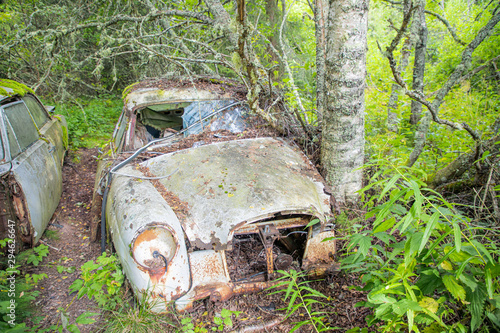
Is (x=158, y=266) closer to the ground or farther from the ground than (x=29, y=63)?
closer to the ground

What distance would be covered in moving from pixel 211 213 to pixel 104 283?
1093mm

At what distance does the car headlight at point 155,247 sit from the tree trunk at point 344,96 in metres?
1.76

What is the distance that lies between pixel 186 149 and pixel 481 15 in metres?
8.00

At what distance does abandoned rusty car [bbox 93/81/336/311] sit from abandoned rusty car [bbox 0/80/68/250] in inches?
25.0

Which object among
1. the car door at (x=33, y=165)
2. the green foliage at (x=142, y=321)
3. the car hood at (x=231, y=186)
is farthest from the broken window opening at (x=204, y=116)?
the green foliage at (x=142, y=321)

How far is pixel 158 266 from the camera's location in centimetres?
200

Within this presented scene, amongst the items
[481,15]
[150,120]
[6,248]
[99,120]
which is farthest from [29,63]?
[481,15]

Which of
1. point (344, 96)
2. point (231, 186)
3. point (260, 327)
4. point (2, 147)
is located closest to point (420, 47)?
point (344, 96)

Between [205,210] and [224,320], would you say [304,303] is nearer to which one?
[224,320]

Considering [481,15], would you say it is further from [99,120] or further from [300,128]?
[99,120]

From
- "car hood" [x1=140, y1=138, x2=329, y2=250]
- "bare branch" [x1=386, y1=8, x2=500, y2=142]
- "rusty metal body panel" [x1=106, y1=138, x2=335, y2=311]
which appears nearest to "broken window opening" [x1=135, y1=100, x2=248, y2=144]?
"car hood" [x1=140, y1=138, x2=329, y2=250]

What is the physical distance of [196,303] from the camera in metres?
2.12

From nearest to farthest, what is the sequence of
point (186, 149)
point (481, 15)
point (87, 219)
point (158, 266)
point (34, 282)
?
1. point (158, 266)
2. point (34, 282)
3. point (186, 149)
4. point (87, 219)
5. point (481, 15)

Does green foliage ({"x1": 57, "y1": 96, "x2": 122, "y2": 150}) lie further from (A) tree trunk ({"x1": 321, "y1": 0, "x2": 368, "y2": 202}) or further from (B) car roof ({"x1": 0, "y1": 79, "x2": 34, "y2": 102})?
(A) tree trunk ({"x1": 321, "y1": 0, "x2": 368, "y2": 202})
